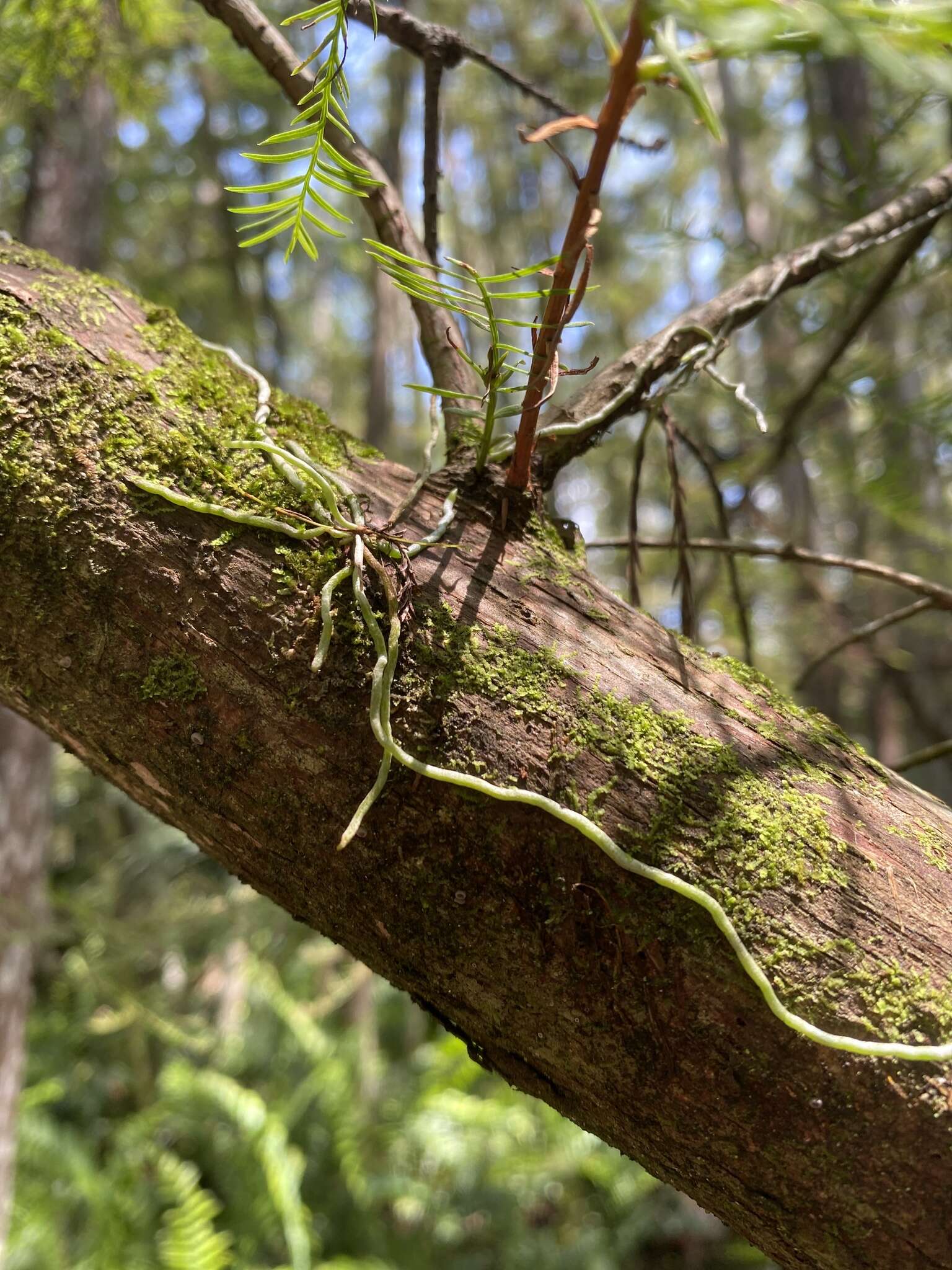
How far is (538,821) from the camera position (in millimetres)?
694

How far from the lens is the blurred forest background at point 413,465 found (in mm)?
2305

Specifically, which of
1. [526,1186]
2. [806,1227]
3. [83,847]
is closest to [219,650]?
[806,1227]

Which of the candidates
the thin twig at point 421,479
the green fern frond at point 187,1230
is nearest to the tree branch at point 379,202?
the thin twig at point 421,479

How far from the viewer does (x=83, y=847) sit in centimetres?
751

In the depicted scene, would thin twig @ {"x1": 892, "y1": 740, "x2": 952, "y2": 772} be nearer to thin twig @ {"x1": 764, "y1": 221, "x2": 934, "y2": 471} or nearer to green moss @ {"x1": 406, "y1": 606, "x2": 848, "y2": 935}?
green moss @ {"x1": 406, "y1": 606, "x2": 848, "y2": 935}

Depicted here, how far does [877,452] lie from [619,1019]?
2.21m

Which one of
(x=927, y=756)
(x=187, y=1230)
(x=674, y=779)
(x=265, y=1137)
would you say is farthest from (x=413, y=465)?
(x=674, y=779)

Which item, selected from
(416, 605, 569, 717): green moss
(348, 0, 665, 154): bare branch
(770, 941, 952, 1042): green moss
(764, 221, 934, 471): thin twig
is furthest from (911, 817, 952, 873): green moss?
(764, 221, 934, 471): thin twig

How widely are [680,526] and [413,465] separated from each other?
21.0 feet

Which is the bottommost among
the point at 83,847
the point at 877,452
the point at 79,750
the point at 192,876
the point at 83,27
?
the point at 83,847

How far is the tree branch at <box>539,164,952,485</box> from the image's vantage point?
972 millimetres

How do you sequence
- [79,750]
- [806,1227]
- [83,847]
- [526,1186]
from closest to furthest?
1. [806,1227]
2. [79,750]
3. [526,1186]
4. [83,847]

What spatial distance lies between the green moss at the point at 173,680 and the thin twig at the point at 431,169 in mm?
777

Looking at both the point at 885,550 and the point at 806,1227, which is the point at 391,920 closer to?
the point at 806,1227
